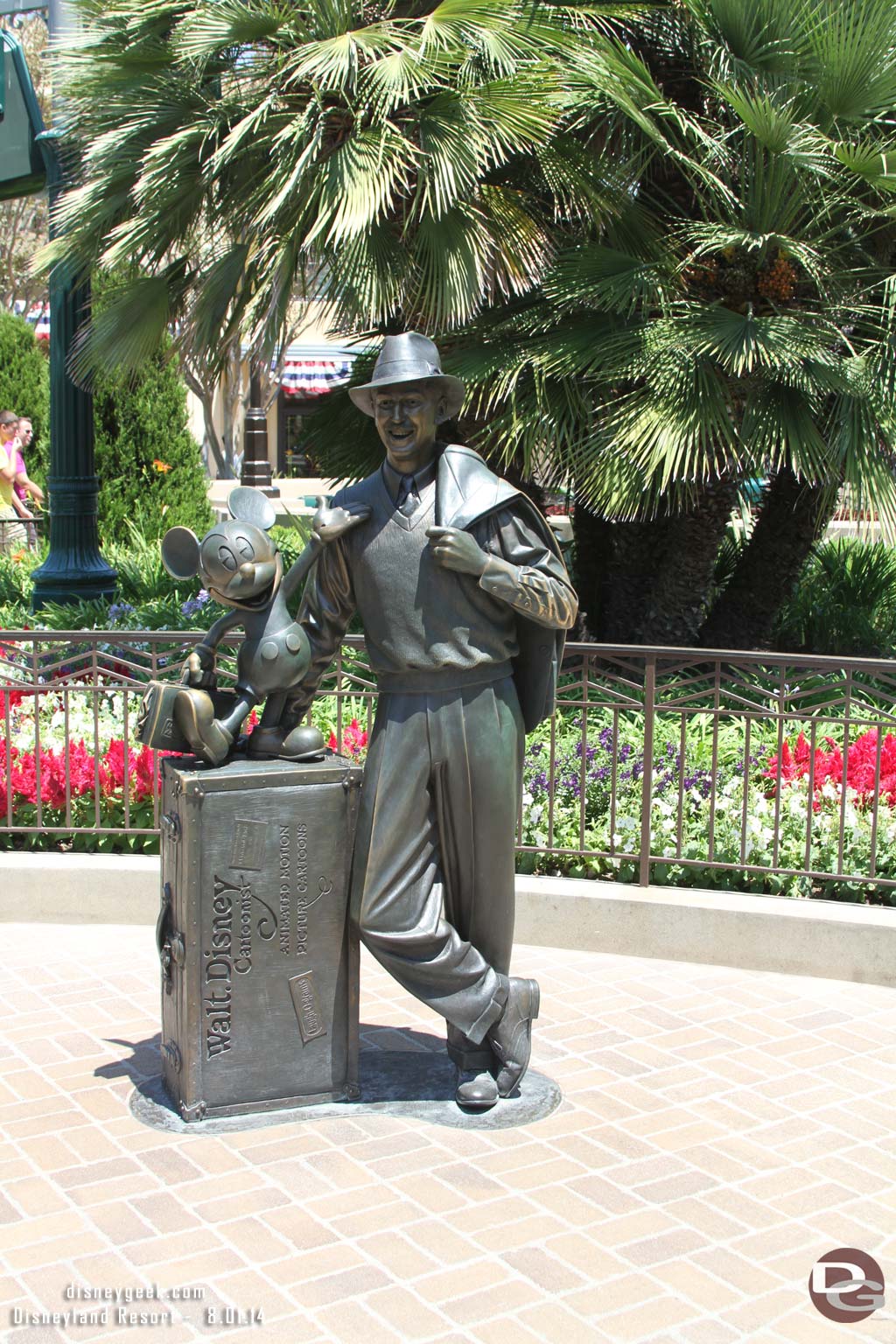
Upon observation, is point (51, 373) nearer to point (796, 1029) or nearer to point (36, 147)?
point (36, 147)

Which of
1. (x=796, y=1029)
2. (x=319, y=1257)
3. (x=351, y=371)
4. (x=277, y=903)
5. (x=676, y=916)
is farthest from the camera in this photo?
(x=351, y=371)

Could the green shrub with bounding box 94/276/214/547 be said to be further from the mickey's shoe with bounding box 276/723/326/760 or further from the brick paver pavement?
the mickey's shoe with bounding box 276/723/326/760

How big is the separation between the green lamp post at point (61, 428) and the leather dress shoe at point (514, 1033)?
5.65 metres

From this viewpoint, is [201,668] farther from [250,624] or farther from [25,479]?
[25,479]

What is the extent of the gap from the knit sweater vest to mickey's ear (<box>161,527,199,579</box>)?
429mm

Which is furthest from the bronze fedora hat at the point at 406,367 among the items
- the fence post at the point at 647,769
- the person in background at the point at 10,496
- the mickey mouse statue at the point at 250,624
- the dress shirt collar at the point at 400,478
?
the person in background at the point at 10,496

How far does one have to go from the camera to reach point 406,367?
3623 mm

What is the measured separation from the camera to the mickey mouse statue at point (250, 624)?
3709 millimetres

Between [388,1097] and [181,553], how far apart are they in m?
1.63

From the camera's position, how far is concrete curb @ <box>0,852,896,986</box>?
5.03 metres

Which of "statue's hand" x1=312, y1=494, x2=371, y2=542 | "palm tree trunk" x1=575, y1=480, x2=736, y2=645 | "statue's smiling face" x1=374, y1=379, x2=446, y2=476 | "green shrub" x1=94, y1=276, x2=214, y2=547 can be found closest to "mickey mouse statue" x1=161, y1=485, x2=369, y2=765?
"statue's hand" x1=312, y1=494, x2=371, y2=542

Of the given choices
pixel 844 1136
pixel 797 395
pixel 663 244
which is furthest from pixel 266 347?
pixel 844 1136

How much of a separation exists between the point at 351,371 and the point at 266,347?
1684mm

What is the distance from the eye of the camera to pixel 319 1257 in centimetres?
312
